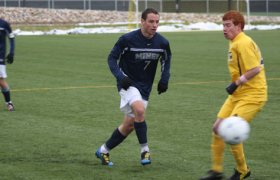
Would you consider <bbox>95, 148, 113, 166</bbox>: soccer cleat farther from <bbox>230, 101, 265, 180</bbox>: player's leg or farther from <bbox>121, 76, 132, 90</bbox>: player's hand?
<bbox>230, 101, 265, 180</bbox>: player's leg

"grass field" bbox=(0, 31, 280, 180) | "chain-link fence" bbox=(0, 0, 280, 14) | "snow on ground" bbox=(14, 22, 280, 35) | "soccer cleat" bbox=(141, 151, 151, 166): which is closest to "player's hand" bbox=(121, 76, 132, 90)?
"soccer cleat" bbox=(141, 151, 151, 166)

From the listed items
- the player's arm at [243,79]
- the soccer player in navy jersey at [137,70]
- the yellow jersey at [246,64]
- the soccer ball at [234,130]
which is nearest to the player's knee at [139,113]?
the soccer player in navy jersey at [137,70]

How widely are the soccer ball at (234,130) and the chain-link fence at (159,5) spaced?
1898 inches

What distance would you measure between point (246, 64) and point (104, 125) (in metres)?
4.91

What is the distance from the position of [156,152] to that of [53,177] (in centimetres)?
205

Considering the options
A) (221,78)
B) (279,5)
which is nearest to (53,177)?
(221,78)

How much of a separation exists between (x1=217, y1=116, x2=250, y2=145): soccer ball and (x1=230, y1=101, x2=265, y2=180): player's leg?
0.34 m

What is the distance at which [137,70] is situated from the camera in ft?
31.6

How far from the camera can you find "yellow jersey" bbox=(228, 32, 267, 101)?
8.33 metres

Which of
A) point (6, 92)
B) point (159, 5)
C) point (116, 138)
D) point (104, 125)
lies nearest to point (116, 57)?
point (116, 138)

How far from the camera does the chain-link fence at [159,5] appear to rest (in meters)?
60.7

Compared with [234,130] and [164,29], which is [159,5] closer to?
[164,29]

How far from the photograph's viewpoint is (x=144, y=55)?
959 cm

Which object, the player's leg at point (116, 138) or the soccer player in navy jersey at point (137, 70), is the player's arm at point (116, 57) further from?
the player's leg at point (116, 138)
